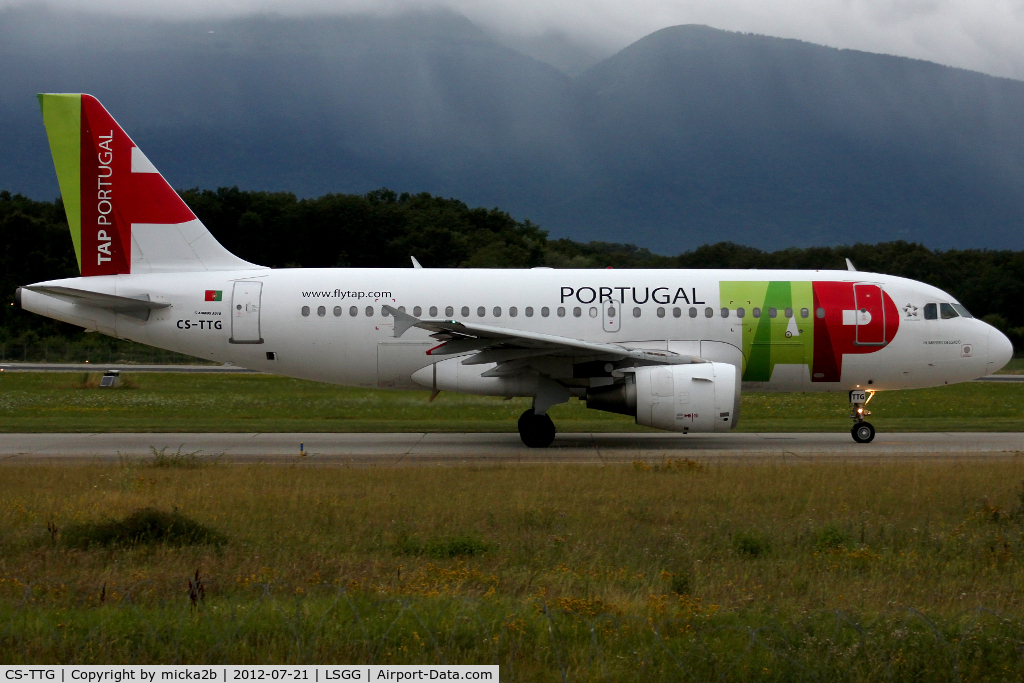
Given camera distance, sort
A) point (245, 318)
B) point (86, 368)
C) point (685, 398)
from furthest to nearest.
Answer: point (86, 368) < point (245, 318) < point (685, 398)

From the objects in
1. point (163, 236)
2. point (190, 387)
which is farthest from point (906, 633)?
point (190, 387)

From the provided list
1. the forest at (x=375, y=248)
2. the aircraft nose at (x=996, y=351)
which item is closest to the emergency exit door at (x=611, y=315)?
the aircraft nose at (x=996, y=351)

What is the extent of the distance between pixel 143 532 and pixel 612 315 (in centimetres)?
1238

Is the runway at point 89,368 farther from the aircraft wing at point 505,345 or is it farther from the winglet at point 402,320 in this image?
the winglet at point 402,320

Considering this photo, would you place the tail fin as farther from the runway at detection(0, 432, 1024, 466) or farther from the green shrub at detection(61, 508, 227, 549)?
the green shrub at detection(61, 508, 227, 549)

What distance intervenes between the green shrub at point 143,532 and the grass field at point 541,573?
2.3 inches

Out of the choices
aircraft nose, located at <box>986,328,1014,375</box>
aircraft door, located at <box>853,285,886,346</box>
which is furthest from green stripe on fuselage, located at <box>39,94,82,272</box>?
aircraft nose, located at <box>986,328,1014,375</box>

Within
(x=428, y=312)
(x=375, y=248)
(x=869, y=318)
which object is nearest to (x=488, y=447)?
(x=428, y=312)

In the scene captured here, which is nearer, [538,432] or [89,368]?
[538,432]

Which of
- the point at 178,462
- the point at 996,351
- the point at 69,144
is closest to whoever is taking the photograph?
the point at 178,462

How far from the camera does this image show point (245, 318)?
800 inches

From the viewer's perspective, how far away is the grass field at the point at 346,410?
24.5 metres

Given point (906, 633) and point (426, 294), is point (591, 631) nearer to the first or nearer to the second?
point (906, 633)

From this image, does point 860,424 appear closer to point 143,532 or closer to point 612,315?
point 612,315
